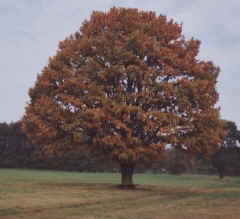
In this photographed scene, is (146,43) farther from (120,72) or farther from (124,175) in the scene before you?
(124,175)

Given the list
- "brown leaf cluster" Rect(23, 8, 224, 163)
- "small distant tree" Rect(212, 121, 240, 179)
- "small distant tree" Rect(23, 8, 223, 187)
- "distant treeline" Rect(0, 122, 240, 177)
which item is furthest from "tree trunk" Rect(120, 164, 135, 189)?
"distant treeline" Rect(0, 122, 240, 177)

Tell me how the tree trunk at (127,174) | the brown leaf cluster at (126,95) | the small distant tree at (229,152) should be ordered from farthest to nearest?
the small distant tree at (229,152) < the tree trunk at (127,174) < the brown leaf cluster at (126,95)

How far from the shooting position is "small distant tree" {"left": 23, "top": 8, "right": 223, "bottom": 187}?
30.2 m

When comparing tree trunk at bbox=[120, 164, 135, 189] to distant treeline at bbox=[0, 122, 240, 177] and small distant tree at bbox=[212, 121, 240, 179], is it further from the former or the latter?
distant treeline at bbox=[0, 122, 240, 177]

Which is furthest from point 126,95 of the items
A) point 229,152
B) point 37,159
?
point 37,159

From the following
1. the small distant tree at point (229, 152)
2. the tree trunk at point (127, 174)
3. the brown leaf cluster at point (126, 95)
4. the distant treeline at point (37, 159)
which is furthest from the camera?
the distant treeline at point (37, 159)

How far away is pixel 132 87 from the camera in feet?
108

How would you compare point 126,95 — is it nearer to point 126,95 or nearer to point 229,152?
point 126,95

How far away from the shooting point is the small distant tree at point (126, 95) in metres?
30.2

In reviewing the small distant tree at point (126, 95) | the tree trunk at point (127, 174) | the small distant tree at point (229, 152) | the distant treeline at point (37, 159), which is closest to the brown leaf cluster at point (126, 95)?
the small distant tree at point (126, 95)

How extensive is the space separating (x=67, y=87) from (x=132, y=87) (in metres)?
4.71

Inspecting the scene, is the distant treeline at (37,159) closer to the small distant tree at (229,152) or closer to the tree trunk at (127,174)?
the small distant tree at (229,152)

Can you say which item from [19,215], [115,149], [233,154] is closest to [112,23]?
[115,149]

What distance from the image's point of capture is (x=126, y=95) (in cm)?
A: 3083
